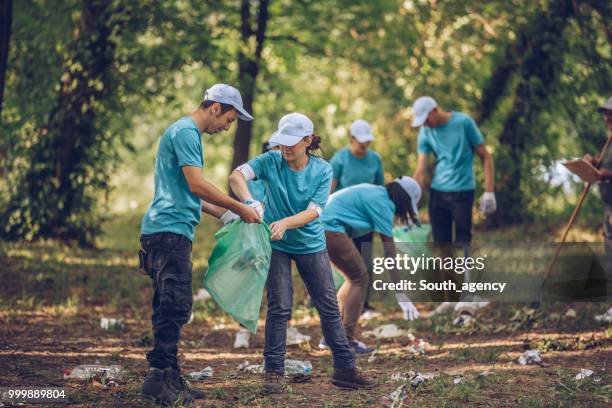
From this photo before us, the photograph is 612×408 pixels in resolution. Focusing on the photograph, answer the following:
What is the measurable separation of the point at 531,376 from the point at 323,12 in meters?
8.67

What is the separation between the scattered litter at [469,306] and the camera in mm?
7750

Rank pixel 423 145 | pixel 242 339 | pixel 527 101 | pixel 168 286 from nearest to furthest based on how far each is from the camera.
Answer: pixel 168 286 < pixel 242 339 < pixel 423 145 < pixel 527 101

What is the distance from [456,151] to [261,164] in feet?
10.5

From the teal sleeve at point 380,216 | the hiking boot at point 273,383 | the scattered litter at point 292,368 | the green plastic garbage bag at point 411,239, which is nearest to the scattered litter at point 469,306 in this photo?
the green plastic garbage bag at point 411,239

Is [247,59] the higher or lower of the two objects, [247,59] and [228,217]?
the higher

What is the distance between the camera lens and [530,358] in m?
5.99

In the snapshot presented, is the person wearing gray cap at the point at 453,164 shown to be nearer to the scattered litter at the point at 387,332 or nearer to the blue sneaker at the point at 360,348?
the scattered litter at the point at 387,332

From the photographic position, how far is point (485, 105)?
12.1 m

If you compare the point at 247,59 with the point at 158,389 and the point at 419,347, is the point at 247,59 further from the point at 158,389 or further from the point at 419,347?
the point at 158,389

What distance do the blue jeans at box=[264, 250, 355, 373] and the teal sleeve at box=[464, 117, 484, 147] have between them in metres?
3.01

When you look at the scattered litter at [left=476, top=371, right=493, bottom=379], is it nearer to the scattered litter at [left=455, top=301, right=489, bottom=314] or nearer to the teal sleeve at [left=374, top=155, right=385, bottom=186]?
the scattered litter at [left=455, top=301, right=489, bottom=314]

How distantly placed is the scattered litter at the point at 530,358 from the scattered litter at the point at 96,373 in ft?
9.36

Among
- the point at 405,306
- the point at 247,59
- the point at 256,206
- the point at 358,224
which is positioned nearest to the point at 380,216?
the point at 358,224

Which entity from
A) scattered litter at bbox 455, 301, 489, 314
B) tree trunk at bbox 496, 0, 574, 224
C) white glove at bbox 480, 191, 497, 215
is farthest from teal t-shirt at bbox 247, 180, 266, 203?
tree trunk at bbox 496, 0, 574, 224
